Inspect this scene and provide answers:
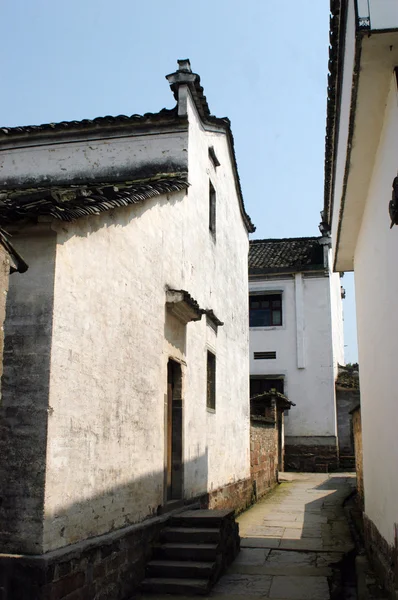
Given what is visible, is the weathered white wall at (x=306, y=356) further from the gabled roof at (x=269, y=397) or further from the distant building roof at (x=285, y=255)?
the gabled roof at (x=269, y=397)

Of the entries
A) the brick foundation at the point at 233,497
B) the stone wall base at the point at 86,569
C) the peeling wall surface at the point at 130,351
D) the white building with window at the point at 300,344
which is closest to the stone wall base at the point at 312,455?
the white building with window at the point at 300,344

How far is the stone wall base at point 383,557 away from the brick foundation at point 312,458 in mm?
15517

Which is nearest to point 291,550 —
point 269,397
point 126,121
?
point 126,121

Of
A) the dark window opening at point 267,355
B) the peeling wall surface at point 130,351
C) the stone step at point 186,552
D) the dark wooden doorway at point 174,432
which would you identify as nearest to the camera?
the peeling wall surface at point 130,351

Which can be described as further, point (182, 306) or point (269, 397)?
point (269, 397)

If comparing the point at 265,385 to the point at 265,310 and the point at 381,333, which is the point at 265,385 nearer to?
the point at 265,310

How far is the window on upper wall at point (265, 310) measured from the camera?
2539 centimetres

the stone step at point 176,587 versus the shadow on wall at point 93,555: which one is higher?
the shadow on wall at point 93,555

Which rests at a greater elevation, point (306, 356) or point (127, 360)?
point (306, 356)

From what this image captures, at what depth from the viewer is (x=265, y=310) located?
84.0ft

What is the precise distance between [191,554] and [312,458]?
55.3 feet

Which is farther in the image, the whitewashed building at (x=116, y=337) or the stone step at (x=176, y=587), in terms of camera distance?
the stone step at (x=176, y=587)

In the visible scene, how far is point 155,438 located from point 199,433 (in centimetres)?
241

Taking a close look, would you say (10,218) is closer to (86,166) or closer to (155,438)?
(155,438)
